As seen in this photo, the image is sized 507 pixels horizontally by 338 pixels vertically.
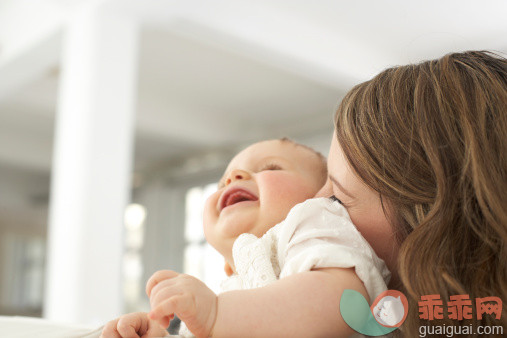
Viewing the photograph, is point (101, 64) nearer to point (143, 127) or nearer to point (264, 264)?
point (264, 264)

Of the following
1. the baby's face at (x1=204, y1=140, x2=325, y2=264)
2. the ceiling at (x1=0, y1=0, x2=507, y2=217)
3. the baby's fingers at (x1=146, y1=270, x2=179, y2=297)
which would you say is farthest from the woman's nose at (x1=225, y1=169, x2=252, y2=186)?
the ceiling at (x1=0, y1=0, x2=507, y2=217)

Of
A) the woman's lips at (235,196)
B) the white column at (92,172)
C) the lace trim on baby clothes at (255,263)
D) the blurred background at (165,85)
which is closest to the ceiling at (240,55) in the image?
the blurred background at (165,85)

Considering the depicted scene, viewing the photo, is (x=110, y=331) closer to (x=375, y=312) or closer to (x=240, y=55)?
(x=375, y=312)

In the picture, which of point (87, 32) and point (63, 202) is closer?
point (63, 202)

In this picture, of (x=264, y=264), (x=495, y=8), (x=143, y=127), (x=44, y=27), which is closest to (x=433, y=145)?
(x=264, y=264)

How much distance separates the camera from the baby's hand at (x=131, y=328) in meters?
0.51

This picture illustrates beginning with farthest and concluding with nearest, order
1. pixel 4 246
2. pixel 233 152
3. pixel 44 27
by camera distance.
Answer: pixel 4 246 → pixel 233 152 → pixel 44 27

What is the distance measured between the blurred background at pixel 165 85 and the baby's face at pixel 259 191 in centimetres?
40

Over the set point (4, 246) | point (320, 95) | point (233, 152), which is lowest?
point (4, 246)

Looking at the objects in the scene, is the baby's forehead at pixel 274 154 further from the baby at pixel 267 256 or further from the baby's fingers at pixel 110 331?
the baby's fingers at pixel 110 331

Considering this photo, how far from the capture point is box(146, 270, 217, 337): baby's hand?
389 millimetres

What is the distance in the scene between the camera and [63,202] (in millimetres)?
2494

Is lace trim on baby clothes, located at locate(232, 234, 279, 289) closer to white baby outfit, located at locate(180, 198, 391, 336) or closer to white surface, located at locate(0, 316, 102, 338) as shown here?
white baby outfit, located at locate(180, 198, 391, 336)

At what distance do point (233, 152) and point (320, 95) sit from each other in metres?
1.28
